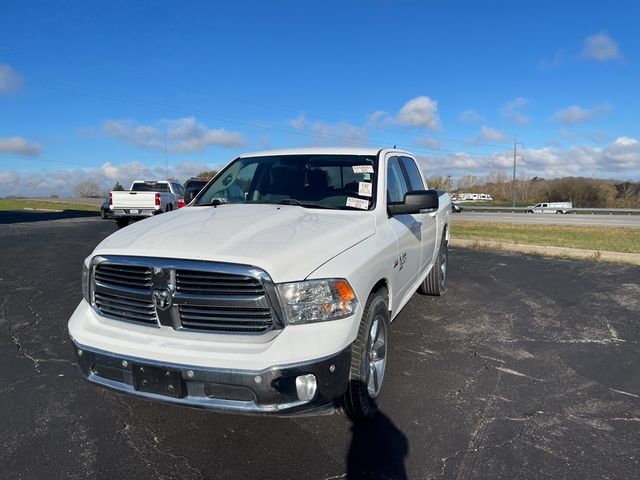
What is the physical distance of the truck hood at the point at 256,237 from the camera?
2607mm

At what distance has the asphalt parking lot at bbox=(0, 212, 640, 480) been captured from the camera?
2.73 m

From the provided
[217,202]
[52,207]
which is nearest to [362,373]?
[217,202]

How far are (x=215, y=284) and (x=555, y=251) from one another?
33.4ft

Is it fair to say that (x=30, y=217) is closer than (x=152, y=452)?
No

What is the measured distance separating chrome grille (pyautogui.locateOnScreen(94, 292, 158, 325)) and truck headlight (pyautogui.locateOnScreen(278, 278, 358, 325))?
2.71 feet

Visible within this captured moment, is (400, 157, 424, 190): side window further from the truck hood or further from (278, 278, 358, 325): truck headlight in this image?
(278, 278, 358, 325): truck headlight

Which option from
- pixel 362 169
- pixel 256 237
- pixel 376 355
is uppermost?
pixel 362 169

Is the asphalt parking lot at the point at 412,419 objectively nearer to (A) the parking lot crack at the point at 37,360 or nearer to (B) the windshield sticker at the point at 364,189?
(A) the parking lot crack at the point at 37,360

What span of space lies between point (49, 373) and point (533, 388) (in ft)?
13.2

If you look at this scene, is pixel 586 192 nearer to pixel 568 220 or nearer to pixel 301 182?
pixel 568 220

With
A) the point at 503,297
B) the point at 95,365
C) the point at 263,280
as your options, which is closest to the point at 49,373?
the point at 95,365

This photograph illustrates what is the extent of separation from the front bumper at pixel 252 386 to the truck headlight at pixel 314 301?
0.76ft

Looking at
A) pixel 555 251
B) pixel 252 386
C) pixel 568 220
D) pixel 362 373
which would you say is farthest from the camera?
pixel 568 220

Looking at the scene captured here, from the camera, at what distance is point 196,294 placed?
8.63ft
